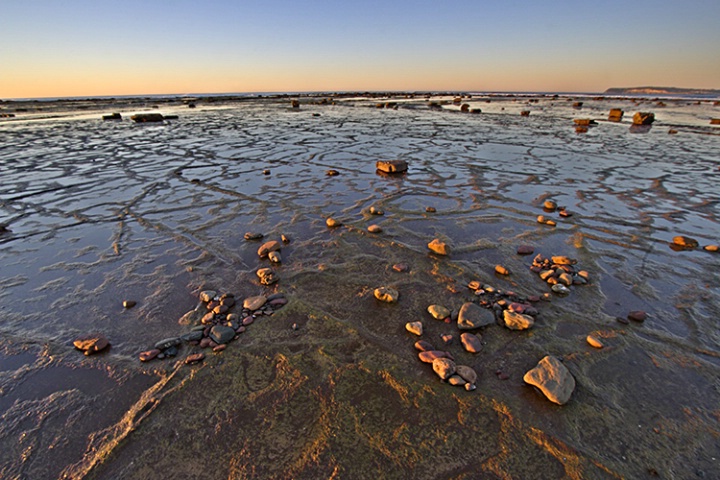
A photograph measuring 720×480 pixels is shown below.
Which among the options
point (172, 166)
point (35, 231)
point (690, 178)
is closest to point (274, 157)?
point (172, 166)

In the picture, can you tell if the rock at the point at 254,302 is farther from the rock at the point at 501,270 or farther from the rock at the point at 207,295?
the rock at the point at 501,270

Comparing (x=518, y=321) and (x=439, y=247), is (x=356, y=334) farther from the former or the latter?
(x=439, y=247)

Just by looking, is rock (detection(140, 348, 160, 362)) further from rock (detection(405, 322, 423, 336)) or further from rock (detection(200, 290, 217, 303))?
rock (detection(405, 322, 423, 336))

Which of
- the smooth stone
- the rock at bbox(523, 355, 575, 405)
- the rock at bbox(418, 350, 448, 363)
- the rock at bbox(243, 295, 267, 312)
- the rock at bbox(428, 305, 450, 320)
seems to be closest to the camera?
the rock at bbox(523, 355, 575, 405)

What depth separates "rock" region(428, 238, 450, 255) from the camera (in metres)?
4.27

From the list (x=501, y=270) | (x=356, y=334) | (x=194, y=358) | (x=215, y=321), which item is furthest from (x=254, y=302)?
(x=501, y=270)

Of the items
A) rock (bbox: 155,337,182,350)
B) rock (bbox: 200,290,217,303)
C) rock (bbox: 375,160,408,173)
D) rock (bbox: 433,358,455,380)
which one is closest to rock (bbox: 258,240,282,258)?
rock (bbox: 200,290,217,303)

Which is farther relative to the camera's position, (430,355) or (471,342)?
(471,342)

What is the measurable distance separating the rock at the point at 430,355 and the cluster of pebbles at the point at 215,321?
5.05 feet

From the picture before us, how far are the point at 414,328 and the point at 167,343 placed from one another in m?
2.23

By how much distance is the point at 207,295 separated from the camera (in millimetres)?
3328

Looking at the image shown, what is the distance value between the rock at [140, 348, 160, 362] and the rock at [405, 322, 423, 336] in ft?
7.28

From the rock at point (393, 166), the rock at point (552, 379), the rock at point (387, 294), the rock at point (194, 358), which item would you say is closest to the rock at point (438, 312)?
the rock at point (387, 294)

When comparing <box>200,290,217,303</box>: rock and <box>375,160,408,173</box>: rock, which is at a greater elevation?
<box>375,160,408,173</box>: rock
